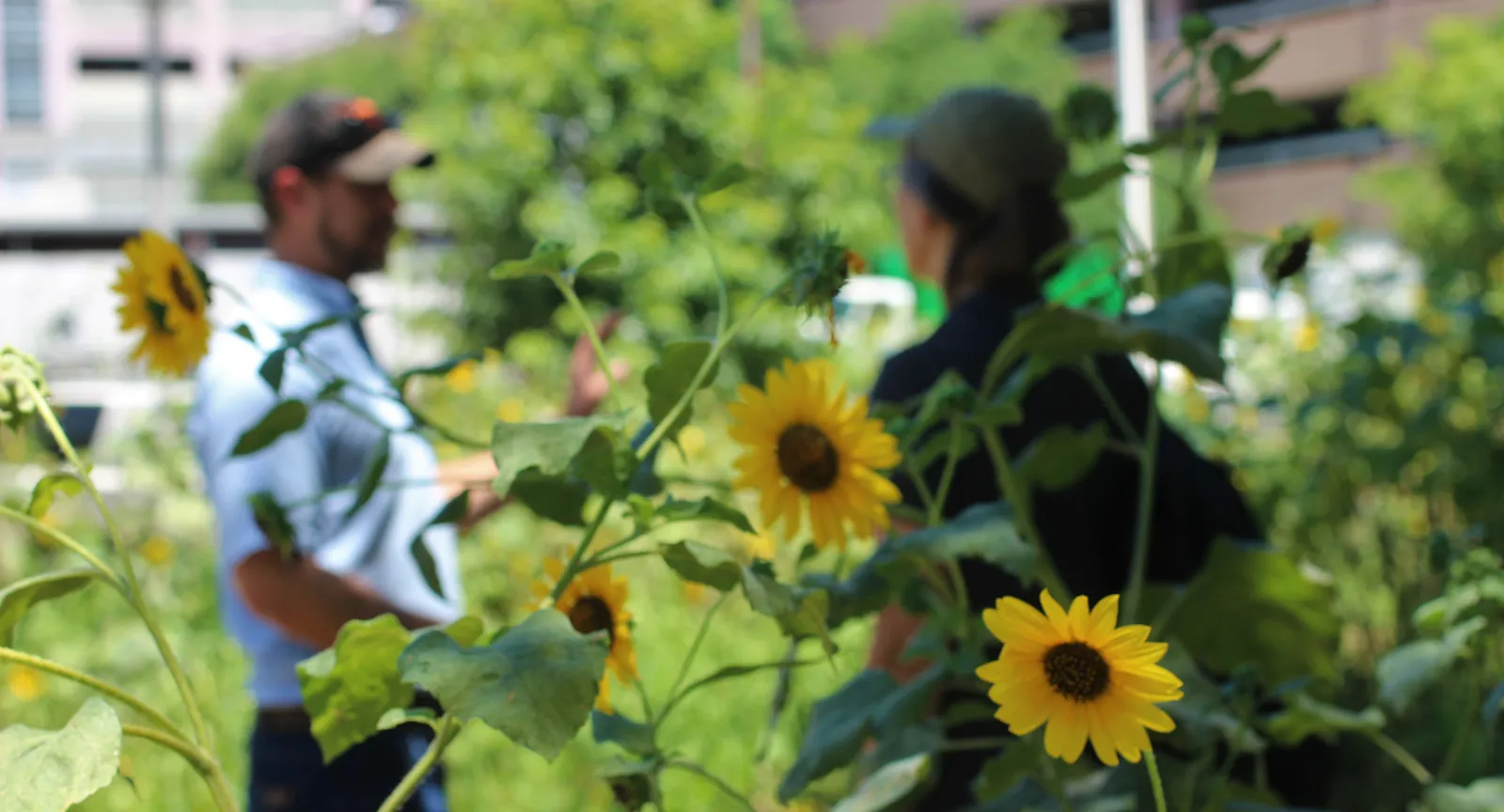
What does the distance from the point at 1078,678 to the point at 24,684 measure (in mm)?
3126

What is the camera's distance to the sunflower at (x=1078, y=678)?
0.49 m

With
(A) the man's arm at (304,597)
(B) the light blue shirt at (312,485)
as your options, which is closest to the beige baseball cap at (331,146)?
(B) the light blue shirt at (312,485)

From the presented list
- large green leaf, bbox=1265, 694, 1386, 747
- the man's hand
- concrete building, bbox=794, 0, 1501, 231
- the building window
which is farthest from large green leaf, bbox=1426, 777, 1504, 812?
the building window

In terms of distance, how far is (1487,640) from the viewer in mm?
854

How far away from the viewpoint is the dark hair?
53.6 inches

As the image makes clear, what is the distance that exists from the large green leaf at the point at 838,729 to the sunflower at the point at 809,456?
0.33 ft

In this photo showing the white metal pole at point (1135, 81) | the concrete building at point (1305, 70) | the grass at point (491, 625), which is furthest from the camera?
the concrete building at point (1305, 70)

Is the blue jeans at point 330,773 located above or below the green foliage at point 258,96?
above

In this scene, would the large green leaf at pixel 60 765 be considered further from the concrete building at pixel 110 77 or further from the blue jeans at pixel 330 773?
the concrete building at pixel 110 77

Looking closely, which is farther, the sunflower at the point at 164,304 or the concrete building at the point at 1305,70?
the concrete building at the point at 1305,70

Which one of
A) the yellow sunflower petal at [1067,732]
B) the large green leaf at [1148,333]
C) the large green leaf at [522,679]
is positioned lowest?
the large green leaf at [522,679]

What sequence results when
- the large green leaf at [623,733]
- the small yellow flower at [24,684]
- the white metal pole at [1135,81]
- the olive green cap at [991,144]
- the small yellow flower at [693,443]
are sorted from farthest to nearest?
the white metal pole at [1135,81], the small yellow flower at [693,443], the small yellow flower at [24,684], the olive green cap at [991,144], the large green leaf at [623,733]

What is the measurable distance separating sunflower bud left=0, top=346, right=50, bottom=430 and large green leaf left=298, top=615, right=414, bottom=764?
157 mm

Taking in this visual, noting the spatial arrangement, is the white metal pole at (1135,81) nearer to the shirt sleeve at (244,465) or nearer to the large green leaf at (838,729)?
the shirt sleeve at (244,465)
